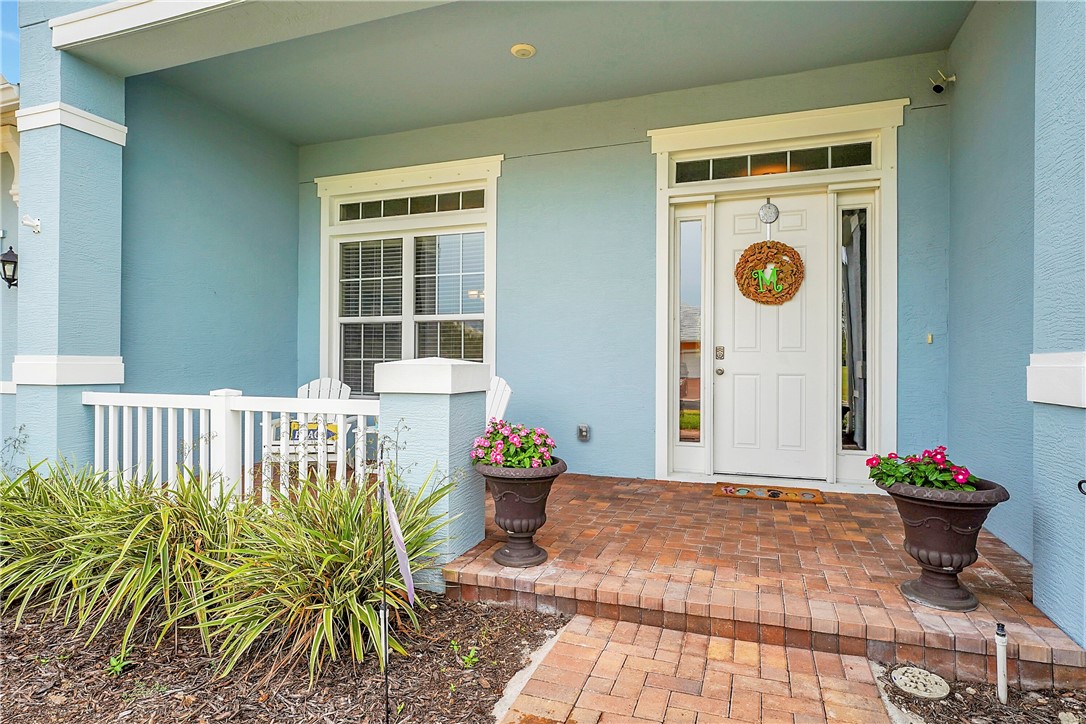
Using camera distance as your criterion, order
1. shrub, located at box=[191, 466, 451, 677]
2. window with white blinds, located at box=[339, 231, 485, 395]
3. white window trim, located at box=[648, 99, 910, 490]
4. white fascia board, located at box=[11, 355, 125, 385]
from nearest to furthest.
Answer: shrub, located at box=[191, 466, 451, 677] → white fascia board, located at box=[11, 355, 125, 385] → white window trim, located at box=[648, 99, 910, 490] → window with white blinds, located at box=[339, 231, 485, 395]

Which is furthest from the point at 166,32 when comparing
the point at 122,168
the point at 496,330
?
the point at 496,330

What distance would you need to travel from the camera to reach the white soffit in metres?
2.86

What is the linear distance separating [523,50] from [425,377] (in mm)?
2367

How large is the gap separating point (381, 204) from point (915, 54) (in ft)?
13.6

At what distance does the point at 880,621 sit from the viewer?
1.93 m

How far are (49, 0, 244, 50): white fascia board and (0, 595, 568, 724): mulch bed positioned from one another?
9.77 ft

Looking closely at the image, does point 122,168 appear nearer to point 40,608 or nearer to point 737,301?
point 40,608

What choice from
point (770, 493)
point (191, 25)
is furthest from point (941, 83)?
point (191, 25)

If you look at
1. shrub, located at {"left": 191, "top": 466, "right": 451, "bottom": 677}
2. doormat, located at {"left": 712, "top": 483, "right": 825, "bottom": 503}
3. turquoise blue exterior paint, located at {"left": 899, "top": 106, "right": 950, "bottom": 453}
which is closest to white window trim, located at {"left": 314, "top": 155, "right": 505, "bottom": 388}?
doormat, located at {"left": 712, "top": 483, "right": 825, "bottom": 503}

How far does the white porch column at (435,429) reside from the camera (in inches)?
95.7

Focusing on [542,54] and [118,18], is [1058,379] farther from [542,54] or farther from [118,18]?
[118,18]

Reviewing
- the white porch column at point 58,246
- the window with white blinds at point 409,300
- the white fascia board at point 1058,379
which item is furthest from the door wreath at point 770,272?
the white porch column at point 58,246

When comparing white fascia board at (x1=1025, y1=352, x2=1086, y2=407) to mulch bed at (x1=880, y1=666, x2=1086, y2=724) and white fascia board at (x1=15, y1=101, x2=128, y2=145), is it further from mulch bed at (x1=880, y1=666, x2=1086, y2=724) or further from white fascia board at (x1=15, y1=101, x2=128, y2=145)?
white fascia board at (x1=15, y1=101, x2=128, y2=145)

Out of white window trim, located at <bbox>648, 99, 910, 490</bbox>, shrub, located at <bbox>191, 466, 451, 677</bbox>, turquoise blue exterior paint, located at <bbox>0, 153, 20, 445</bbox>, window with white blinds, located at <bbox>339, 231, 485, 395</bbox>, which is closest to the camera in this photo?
shrub, located at <bbox>191, 466, 451, 677</bbox>
